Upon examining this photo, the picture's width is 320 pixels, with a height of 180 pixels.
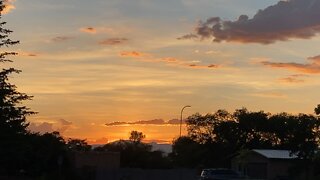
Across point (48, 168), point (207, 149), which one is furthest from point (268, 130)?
point (48, 168)

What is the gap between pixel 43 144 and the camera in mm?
67875

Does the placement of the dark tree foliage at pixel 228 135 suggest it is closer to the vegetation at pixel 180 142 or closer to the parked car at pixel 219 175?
the vegetation at pixel 180 142

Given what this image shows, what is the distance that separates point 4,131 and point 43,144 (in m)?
29.5

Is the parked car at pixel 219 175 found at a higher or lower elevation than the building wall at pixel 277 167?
lower

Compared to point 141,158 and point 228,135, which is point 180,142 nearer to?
point 228,135

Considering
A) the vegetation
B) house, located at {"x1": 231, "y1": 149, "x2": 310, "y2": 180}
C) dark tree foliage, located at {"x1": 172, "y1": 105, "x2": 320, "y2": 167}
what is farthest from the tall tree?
dark tree foliage, located at {"x1": 172, "y1": 105, "x2": 320, "y2": 167}

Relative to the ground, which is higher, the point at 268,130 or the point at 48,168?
the point at 268,130

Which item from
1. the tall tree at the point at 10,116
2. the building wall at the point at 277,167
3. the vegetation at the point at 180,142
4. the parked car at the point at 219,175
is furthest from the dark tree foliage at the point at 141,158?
the tall tree at the point at 10,116

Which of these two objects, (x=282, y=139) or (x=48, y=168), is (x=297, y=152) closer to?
(x=48, y=168)

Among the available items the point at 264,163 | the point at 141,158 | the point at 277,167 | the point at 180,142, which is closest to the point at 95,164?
the point at 141,158

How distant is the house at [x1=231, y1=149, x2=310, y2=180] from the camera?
8481 centimetres

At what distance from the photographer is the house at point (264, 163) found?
8481 centimetres

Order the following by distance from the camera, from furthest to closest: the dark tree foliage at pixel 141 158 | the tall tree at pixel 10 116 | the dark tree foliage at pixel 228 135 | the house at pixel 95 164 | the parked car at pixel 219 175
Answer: the dark tree foliage at pixel 228 135
the dark tree foliage at pixel 141 158
the house at pixel 95 164
the parked car at pixel 219 175
the tall tree at pixel 10 116

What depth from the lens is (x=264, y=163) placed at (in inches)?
3438
